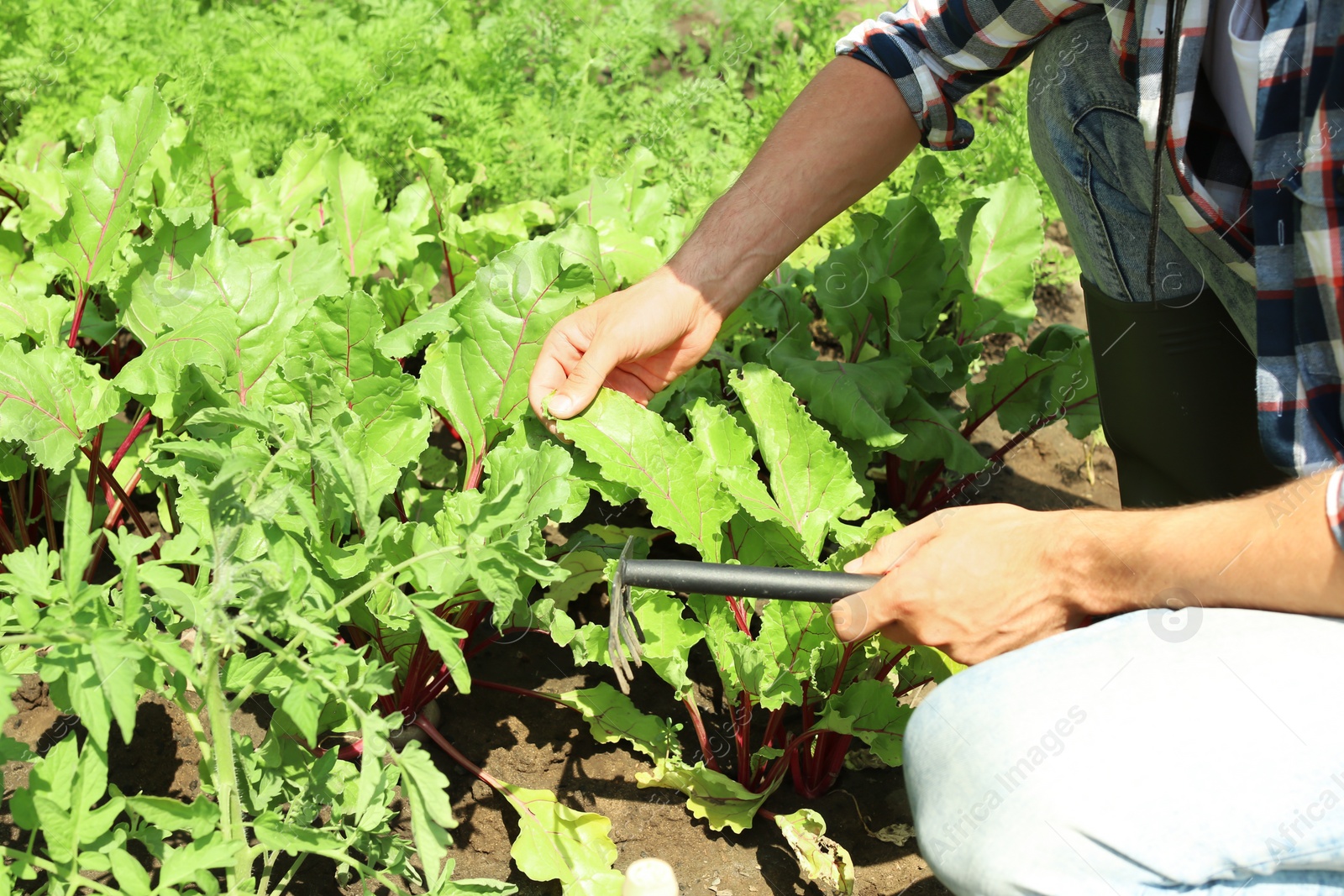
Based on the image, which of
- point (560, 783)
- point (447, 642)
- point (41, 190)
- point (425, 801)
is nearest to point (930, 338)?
point (560, 783)

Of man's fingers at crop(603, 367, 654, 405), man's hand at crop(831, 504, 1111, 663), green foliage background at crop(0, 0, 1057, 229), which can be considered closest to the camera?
man's hand at crop(831, 504, 1111, 663)

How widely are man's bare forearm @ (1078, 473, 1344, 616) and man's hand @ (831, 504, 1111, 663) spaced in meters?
0.04

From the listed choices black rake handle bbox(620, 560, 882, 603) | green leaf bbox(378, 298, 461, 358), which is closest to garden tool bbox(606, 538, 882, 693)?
black rake handle bbox(620, 560, 882, 603)

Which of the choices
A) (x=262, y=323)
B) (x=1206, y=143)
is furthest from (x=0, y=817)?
(x=1206, y=143)

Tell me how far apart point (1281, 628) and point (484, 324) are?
1.33 m

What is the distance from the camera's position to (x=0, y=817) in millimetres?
1756

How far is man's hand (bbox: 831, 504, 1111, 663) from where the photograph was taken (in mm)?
1484

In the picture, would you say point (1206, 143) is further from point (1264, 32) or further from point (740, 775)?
point (740, 775)

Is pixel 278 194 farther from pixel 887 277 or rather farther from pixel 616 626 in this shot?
pixel 616 626

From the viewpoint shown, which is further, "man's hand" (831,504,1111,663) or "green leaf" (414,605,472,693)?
"man's hand" (831,504,1111,663)

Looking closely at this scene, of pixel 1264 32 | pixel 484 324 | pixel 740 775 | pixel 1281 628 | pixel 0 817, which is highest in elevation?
pixel 1264 32

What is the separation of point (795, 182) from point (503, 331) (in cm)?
60

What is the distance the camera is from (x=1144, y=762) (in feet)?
4.29

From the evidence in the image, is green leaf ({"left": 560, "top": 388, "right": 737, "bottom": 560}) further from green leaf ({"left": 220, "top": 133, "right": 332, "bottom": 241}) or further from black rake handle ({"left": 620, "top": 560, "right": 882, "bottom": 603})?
green leaf ({"left": 220, "top": 133, "right": 332, "bottom": 241})
